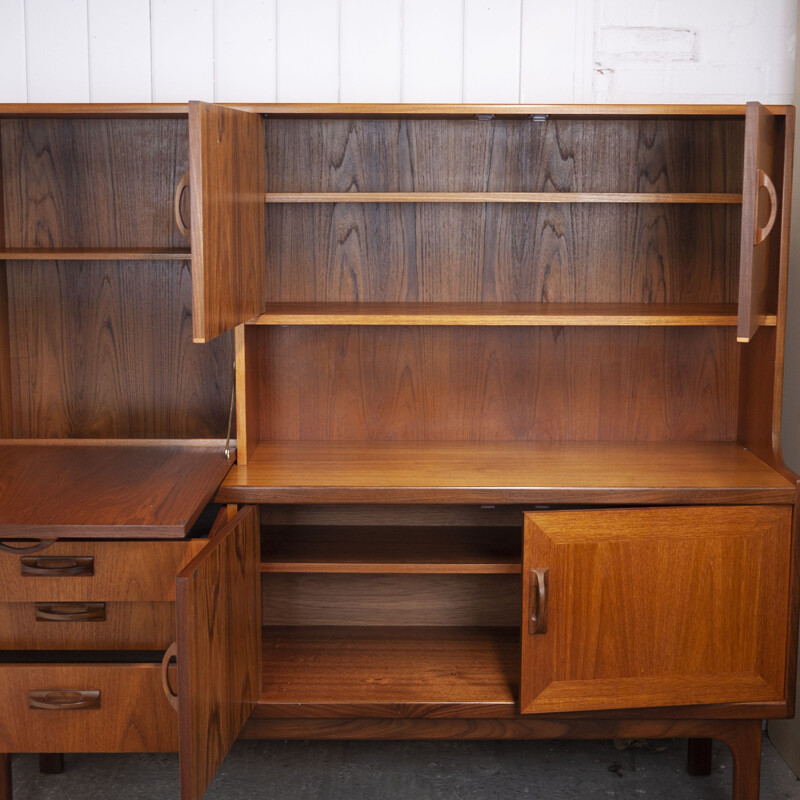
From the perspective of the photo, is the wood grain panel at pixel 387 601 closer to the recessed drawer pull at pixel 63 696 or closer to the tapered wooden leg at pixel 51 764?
the tapered wooden leg at pixel 51 764

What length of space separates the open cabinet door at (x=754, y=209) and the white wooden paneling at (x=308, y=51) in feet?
3.93

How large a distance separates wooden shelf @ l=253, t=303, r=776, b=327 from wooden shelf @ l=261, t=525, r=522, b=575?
0.61 metres

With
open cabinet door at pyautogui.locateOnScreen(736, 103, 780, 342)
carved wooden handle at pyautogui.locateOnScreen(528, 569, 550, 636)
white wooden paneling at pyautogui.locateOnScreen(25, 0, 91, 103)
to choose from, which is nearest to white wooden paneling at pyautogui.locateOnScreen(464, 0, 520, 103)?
open cabinet door at pyautogui.locateOnScreen(736, 103, 780, 342)

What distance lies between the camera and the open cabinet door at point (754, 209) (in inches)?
86.9

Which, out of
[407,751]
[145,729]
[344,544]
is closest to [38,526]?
[145,729]

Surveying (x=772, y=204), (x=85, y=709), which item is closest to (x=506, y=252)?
(x=772, y=204)

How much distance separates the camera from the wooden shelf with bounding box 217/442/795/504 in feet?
8.00

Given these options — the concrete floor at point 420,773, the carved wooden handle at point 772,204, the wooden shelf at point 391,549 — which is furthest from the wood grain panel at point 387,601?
the carved wooden handle at point 772,204

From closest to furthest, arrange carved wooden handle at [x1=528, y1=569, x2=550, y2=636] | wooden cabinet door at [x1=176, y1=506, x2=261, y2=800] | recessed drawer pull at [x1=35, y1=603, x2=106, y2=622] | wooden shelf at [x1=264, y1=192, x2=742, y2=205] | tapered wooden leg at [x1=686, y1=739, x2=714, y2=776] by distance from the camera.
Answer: wooden cabinet door at [x1=176, y1=506, x2=261, y2=800], recessed drawer pull at [x1=35, y1=603, x2=106, y2=622], carved wooden handle at [x1=528, y1=569, x2=550, y2=636], wooden shelf at [x1=264, y1=192, x2=742, y2=205], tapered wooden leg at [x1=686, y1=739, x2=714, y2=776]

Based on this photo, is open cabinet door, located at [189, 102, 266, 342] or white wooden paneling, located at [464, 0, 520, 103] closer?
open cabinet door, located at [189, 102, 266, 342]

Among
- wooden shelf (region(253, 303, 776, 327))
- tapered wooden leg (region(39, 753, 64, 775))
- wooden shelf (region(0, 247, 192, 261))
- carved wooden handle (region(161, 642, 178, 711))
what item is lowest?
tapered wooden leg (region(39, 753, 64, 775))

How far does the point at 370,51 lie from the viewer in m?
2.88

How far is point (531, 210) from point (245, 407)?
99cm

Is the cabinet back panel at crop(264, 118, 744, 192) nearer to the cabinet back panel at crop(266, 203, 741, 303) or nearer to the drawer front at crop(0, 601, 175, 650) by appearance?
the cabinet back panel at crop(266, 203, 741, 303)
